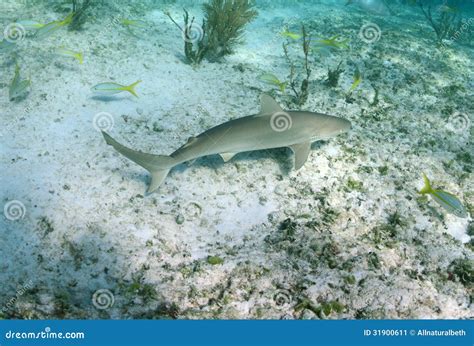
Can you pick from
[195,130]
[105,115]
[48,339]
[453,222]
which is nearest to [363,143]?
[453,222]

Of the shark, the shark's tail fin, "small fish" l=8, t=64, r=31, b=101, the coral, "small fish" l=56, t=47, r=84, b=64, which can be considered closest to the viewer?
the shark's tail fin

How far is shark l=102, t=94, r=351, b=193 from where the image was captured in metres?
4.02

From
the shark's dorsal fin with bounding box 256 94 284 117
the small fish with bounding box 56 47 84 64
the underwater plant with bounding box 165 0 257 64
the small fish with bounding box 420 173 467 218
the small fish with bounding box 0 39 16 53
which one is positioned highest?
the shark's dorsal fin with bounding box 256 94 284 117

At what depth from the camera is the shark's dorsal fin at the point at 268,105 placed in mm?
4203

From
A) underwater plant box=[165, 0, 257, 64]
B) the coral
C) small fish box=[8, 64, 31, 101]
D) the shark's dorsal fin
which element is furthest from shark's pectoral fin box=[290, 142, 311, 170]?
small fish box=[8, 64, 31, 101]

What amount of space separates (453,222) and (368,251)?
1477 mm

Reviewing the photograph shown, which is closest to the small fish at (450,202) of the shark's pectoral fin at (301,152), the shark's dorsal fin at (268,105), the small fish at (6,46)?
the shark's pectoral fin at (301,152)

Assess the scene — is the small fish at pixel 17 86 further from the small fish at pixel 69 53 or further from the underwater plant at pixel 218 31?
the underwater plant at pixel 218 31

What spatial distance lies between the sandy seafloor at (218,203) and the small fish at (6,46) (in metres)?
0.26

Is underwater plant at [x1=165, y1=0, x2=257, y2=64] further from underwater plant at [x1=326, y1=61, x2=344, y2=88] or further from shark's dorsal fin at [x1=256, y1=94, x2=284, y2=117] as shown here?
shark's dorsal fin at [x1=256, y1=94, x2=284, y2=117]

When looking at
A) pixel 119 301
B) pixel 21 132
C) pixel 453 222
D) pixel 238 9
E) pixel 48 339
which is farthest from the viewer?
pixel 238 9

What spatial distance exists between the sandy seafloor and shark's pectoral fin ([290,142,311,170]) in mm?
403

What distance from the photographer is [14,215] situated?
3953 millimetres

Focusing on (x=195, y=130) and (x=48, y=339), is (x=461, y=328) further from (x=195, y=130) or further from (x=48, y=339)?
(x=195, y=130)
